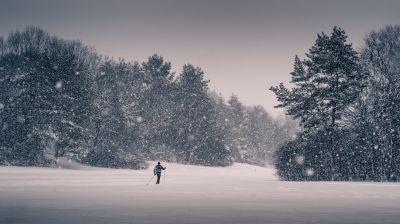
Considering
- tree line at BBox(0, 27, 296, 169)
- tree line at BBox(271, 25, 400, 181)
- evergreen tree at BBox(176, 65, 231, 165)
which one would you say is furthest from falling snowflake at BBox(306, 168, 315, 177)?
evergreen tree at BBox(176, 65, 231, 165)

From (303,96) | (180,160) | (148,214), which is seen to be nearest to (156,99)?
(180,160)

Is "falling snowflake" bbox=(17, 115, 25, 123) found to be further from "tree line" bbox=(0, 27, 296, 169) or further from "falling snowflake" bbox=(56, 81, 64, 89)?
"falling snowflake" bbox=(56, 81, 64, 89)

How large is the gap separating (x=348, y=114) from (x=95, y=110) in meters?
33.3

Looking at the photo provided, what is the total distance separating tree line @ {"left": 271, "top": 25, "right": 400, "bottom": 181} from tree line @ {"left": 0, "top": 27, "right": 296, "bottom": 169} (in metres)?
25.3

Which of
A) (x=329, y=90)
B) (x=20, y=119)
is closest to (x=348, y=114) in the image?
(x=329, y=90)

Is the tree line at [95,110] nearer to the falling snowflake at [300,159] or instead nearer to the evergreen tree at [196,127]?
the evergreen tree at [196,127]

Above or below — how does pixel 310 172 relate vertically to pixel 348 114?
below

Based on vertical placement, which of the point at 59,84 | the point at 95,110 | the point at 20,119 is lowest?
the point at 20,119

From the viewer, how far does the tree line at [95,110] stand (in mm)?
44938

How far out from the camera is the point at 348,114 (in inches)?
1451

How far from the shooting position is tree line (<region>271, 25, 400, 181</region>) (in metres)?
34.1

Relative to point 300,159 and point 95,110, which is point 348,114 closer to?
point 300,159

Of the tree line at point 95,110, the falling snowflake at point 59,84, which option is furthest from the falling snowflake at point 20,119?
the falling snowflake at point 59,84

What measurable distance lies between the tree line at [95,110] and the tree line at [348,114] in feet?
82.9
